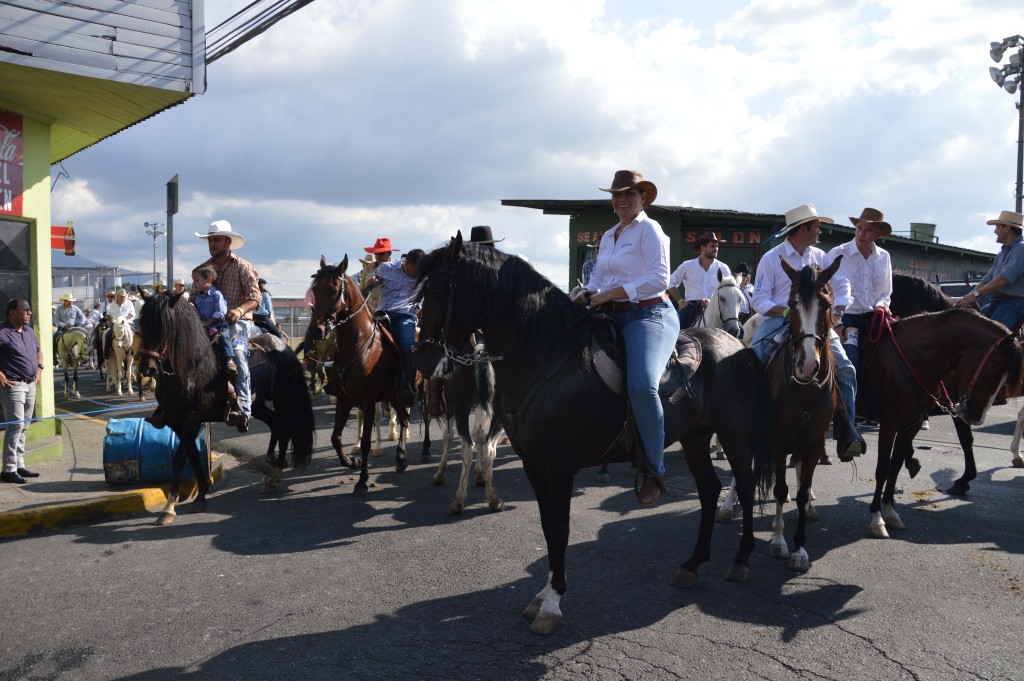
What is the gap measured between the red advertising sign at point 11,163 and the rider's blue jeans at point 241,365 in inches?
135

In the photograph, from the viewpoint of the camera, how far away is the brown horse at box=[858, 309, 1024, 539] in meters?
6.23

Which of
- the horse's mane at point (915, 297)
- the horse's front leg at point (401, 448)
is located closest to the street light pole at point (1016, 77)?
the horse's mane at point (915, 297)

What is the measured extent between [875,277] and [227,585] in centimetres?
642

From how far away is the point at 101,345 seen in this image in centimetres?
1889

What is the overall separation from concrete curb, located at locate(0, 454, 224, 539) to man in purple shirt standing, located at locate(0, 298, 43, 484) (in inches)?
57.5

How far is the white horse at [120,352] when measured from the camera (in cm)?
1731

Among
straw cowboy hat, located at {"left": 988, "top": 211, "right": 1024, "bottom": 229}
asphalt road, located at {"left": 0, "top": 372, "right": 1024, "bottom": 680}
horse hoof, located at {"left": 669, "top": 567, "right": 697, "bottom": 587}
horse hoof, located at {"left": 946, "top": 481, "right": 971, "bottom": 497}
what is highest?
straw cowboy hat, located at {"left": 988, "top": 211, "right": 1024, "bottom": 229}

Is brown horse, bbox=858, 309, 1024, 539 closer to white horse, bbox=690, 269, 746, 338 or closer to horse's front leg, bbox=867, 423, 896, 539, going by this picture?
horse's front leg, bbox=867, 423, 896, 539

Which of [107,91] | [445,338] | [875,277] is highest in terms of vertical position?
[107,91]

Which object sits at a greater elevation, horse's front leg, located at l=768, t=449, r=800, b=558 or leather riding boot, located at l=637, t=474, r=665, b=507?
leather riding boot, located at l=637, t=474, r=665, b=507

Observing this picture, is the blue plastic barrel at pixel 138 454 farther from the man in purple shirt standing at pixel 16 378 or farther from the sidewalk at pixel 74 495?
the man in purple shirt standing at pixel 16 378

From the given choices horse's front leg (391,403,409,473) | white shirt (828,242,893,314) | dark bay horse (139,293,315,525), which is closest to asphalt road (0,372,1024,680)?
dark bay horse (139,293,315,525)

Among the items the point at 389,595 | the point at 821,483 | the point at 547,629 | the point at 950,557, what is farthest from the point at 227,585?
the point at 821,483

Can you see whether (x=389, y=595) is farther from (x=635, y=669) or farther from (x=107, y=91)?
(x=107, y=91)
